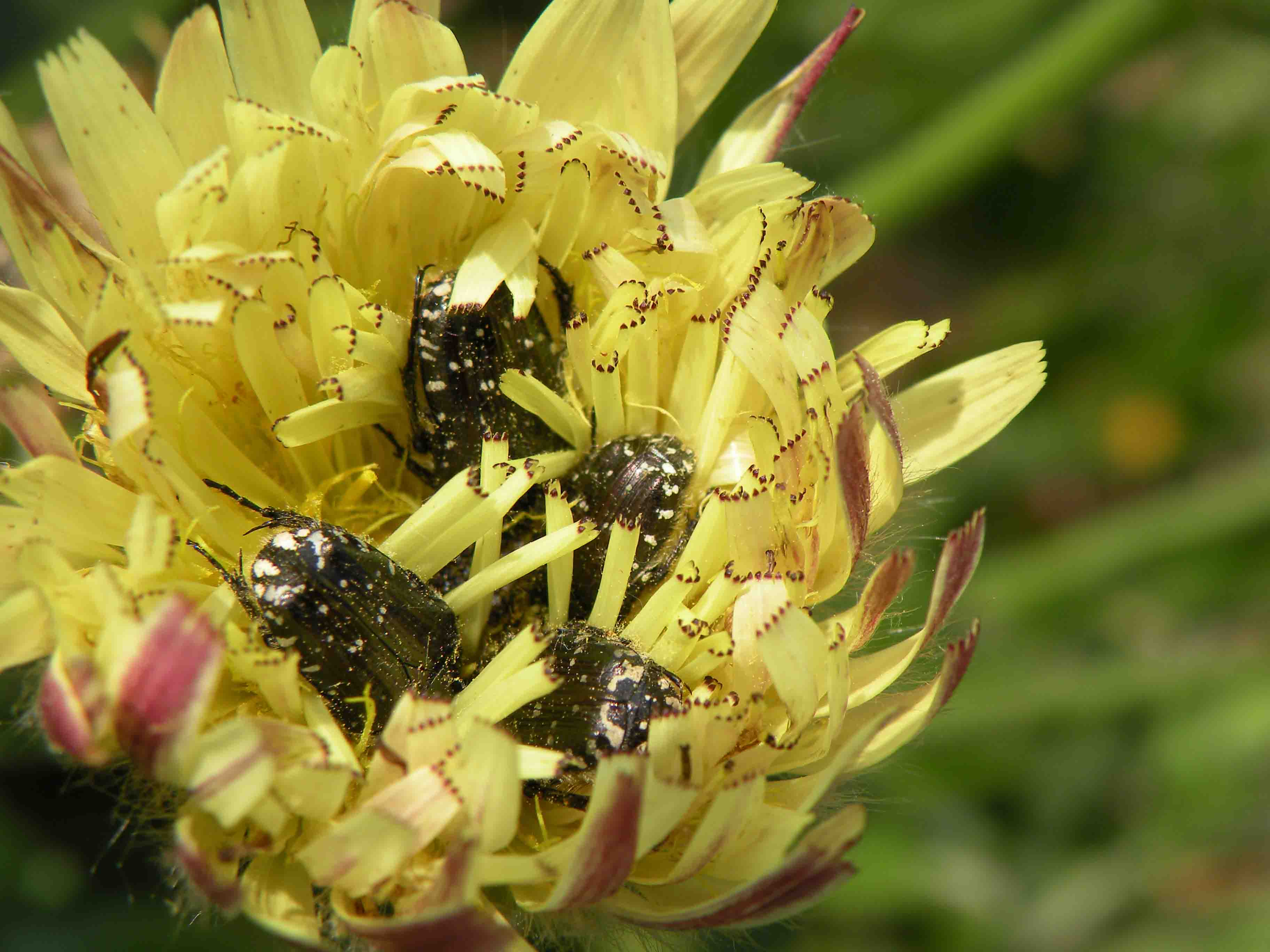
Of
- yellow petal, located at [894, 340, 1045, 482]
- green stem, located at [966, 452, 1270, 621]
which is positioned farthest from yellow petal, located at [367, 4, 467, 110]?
green stem, located at [966, 452, 1270, 621]

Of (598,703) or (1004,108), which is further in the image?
(1004,108)

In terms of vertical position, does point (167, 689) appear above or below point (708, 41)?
below

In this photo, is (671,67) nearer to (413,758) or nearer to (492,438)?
(492,438)

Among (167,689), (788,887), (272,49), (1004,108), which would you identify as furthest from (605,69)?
(1004,108)

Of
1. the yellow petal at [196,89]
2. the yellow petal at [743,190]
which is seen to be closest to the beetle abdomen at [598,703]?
the yellow petal at [743,190]

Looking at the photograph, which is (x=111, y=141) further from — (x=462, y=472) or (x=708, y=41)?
(x=708, y=41)

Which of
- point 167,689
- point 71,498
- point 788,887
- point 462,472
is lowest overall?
point 788,887

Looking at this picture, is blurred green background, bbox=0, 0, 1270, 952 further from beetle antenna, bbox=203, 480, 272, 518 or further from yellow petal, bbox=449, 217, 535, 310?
beetle antenna, bbox=203, 480, 272, 518
